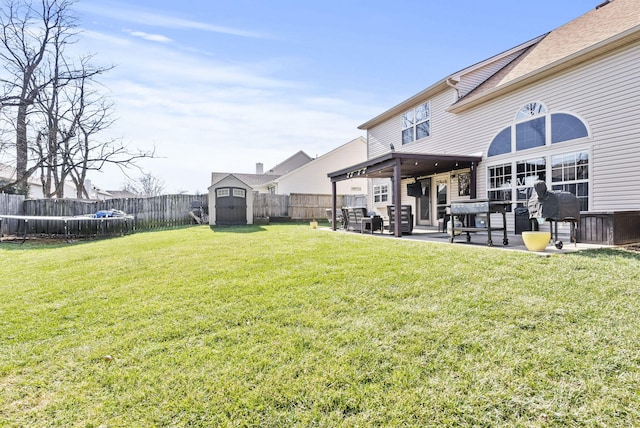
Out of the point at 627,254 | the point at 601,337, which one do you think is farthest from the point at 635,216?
the point at 601,337

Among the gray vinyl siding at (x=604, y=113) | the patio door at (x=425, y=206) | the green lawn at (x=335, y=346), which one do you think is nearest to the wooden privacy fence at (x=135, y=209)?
the patio door at (x=425, y=206)

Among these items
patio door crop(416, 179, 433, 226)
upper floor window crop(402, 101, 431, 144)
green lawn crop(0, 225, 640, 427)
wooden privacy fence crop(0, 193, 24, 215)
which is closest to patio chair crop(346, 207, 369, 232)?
patio door crop(416, 179, 433, 226)

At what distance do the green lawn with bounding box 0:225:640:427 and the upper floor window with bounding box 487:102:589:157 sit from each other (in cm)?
416

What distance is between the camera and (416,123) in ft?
42.4

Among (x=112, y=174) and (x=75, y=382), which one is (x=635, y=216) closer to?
(x=75, y=382)

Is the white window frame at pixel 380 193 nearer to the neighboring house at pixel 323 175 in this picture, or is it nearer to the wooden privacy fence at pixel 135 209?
the neighboring house at pixel 323 175

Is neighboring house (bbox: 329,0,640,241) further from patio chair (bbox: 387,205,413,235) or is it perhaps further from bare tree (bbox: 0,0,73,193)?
bare tree (bbox: 0,0,73,193)

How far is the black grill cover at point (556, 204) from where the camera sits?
231 inches

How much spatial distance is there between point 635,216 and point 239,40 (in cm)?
1103

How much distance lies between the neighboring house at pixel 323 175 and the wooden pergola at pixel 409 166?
34.7ft

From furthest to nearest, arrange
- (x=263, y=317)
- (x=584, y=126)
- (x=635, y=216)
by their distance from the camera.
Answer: (x=584, y=126), (x=635, y=216), (x=263, y=317)

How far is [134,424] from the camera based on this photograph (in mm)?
2039

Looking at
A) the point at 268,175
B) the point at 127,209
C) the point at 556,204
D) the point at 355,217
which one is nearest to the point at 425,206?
the point at 355,217

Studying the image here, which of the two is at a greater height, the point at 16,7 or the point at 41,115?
the point at 16,7
